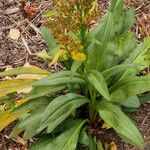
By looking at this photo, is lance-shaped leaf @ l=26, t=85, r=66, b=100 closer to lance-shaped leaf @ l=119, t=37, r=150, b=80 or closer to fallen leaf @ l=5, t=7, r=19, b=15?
lance-shaped leaf @ l=119, t=37, r=150, b=80

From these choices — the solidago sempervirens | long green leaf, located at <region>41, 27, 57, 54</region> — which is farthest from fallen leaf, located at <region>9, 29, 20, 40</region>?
the solidago sempervirens

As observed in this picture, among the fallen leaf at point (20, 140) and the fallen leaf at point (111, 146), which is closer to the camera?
the fallen leaf at point (111, 146)

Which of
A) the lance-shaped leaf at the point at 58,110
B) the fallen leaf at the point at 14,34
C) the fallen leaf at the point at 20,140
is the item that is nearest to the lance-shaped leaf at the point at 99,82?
the lance-shaped leaf at the point at 58,110

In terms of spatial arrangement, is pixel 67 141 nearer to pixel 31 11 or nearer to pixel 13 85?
pixel 13 85

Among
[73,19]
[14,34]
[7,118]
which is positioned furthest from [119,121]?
[14,34]

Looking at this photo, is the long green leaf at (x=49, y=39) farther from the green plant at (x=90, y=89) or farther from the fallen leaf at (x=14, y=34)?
the fallen leaf at (x=14, y=34)

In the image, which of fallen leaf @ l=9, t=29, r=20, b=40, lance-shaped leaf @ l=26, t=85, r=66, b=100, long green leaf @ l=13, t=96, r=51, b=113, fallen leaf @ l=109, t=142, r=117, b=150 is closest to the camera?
lance-shaped leaf @ l=26, t=85, r=66, b=100
